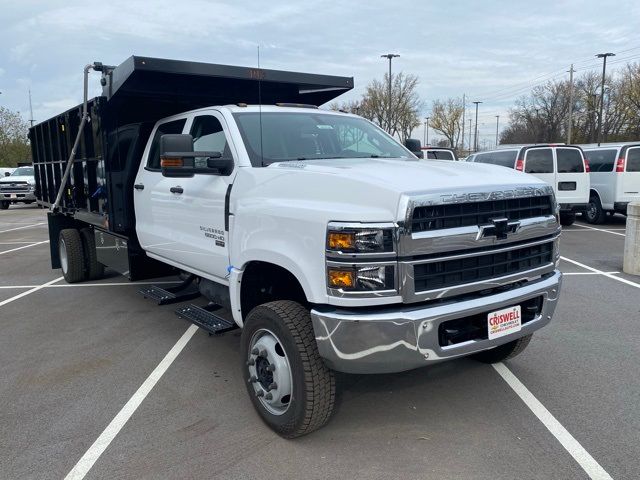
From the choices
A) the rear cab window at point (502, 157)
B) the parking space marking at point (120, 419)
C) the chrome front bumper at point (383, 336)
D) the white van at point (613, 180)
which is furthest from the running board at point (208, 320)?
the white van at point (613, 180)

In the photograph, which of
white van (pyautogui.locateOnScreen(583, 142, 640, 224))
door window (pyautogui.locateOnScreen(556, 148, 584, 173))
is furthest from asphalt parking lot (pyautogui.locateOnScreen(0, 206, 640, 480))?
white van (pyautogui.locateOnScreen(583, 142, 640, 224))

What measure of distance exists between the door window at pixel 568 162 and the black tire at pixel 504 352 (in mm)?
10521

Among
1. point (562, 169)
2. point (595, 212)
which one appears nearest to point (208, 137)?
point (562, 169)

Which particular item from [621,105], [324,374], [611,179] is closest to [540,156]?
[611,179]

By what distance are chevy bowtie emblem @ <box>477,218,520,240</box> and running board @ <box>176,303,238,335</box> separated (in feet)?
6.96

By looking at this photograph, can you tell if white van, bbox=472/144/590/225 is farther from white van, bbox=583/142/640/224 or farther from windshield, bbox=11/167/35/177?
windshield, bbox=11/167/35/177

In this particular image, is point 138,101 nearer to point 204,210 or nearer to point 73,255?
point 204,210

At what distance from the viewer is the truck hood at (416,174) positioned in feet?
10.0

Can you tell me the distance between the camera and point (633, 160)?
44.7 ft

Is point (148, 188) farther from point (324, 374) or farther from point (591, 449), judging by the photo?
point (591, 449)

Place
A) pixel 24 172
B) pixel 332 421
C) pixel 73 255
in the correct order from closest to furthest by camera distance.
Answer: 1. pixel 332 421
2. pixel 73 255
3. pixel 24 172

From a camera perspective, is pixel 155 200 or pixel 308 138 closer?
pixel 308 138

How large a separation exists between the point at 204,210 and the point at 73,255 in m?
4.34

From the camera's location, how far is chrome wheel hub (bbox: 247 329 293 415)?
3371mm
